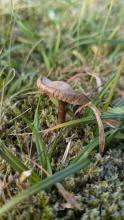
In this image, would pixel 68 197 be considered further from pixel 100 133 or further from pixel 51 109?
pixel 51 109

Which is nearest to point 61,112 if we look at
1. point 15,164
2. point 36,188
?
point 15,164

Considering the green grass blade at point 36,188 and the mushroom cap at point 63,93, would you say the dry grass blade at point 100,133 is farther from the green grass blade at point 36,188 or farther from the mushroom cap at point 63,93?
the green grass blade at point 36,188

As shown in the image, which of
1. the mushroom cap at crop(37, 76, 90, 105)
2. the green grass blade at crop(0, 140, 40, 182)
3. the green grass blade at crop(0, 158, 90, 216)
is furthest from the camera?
the mushroom cap at crop(37, 76, 90, 105)

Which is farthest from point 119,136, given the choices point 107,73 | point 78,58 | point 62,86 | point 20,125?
point 78,58

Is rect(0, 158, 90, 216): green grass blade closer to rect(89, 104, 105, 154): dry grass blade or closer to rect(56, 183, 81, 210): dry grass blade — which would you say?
rect(56, 183, 81, 210): dry grass blade

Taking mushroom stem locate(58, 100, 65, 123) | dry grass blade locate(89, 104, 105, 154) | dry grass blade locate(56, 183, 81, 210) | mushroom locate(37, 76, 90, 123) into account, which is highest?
mushroom locate(37, 76, 90, 123)

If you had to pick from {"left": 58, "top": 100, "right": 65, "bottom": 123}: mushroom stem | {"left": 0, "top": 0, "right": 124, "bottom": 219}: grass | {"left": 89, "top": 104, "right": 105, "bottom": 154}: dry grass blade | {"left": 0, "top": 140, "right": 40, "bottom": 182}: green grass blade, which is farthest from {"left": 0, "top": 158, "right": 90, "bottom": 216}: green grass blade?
{"left": 58, "top": 100, "right": 65, "bottom": 123}: mushroom stem

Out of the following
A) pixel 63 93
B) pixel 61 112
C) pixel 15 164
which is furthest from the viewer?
pixel 61 112

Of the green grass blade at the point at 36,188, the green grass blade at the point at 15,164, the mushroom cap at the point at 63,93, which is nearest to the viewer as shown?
the green grass blade at the point at 36,188

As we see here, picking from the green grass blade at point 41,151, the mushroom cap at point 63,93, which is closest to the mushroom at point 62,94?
the mushroom cap at point 63,93
